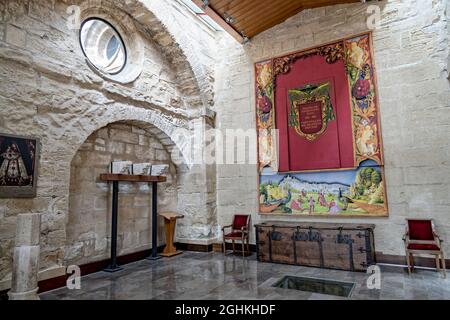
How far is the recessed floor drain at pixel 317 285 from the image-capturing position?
3.03m

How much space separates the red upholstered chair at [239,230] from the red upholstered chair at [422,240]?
223 centimetres

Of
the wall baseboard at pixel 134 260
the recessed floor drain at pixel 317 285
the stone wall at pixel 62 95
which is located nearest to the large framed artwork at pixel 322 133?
the wall baseboard at pixel 134 260

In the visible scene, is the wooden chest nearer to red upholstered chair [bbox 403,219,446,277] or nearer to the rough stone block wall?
red upholstered chair [bbox 403,219,446,277]

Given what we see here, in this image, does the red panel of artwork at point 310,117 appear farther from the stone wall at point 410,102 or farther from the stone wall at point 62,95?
the stone wall at point 62,95

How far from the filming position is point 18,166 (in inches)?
117

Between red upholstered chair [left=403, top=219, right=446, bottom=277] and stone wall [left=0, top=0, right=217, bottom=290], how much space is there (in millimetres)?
3770

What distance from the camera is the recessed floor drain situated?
303 centimetres

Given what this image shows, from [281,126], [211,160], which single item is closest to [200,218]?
[211,160]

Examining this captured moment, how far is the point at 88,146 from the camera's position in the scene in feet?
12.9

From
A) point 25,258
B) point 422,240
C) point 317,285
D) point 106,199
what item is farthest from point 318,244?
point 25,258

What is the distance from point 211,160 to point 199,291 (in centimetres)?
279

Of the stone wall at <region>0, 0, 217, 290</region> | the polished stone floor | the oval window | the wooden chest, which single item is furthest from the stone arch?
the wooden chest

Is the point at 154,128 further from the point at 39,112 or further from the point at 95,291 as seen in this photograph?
the point at 95,291

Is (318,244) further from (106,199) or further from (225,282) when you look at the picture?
(106,199)
